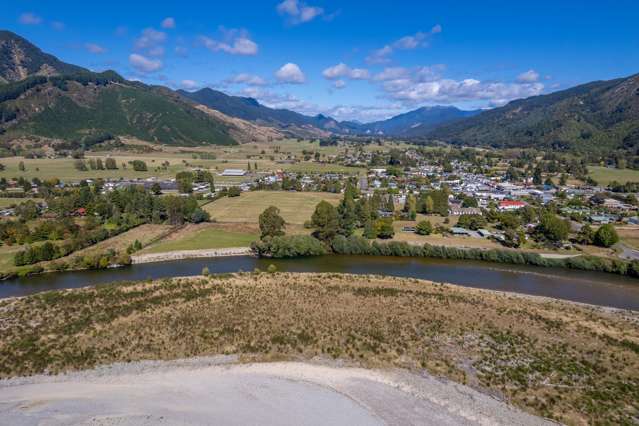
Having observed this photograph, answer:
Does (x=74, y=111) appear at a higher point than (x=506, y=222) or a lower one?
higher

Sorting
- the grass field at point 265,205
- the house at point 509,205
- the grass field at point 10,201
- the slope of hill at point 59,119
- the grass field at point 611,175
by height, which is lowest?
the house at point 509,205

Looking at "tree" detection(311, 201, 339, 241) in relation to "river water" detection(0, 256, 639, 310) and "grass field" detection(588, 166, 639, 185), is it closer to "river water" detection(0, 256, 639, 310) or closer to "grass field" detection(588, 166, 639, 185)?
"river water" detection(0, 256, 639, 310)

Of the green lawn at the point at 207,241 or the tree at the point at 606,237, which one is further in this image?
the green lawn at the point at 207,241

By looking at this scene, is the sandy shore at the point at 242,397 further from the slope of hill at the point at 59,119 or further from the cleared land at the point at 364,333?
the slope of hill at the point at 59,119

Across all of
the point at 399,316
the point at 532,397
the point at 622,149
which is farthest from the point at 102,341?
the point at 622,149

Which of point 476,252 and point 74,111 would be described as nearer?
point 476,252

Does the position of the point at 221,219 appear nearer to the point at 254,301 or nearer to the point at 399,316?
the point at 254,301

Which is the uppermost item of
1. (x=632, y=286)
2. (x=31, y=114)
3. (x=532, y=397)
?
(x=31, y=114)

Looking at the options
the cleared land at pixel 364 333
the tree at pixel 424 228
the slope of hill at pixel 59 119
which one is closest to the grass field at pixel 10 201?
→ the cleared land at pixel 364 333
